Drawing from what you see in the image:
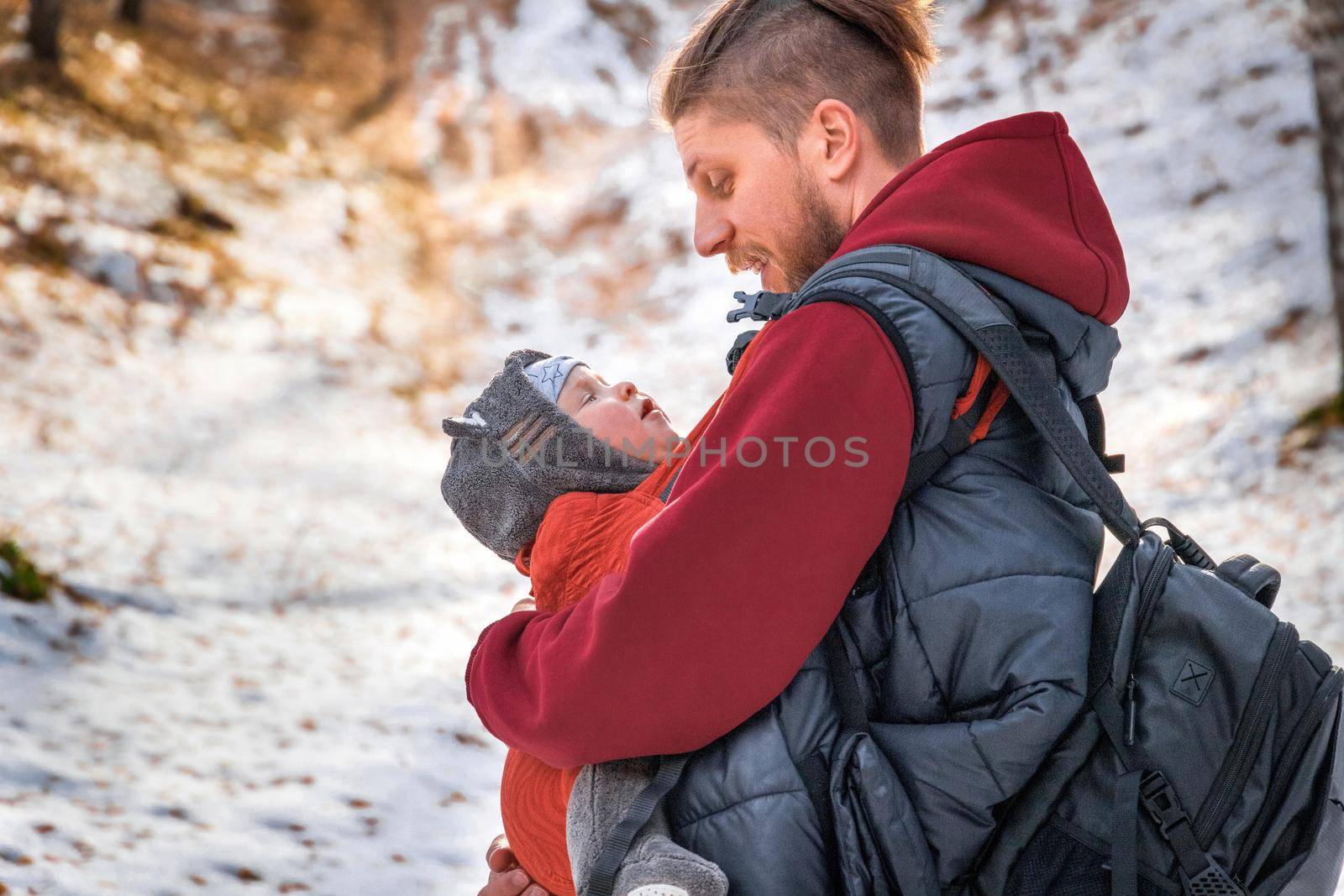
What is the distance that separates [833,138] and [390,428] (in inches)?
288

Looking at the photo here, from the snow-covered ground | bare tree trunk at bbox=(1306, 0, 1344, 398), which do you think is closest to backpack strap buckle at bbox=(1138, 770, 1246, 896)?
the snow-covered ground

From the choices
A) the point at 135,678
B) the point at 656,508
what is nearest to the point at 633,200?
the point at 135,678

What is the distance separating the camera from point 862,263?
63.5 inches

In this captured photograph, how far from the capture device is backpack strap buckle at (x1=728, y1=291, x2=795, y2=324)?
1.76m

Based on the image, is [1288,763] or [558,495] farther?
[558,495]

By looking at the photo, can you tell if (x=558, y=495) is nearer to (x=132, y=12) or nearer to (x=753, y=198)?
(x=753, y=198)

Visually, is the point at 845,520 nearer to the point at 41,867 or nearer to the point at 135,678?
the point at 41,867

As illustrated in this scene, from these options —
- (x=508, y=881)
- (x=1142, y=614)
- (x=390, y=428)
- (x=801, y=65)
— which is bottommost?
(x=508, y=881)

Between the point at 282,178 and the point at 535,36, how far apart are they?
511 centimetres

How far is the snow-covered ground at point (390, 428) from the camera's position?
13.8 feet

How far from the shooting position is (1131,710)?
1.58 metres

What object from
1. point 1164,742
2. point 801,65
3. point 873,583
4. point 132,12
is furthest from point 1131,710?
point 132,12

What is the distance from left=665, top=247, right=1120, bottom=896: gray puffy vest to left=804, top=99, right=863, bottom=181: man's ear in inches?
11.3

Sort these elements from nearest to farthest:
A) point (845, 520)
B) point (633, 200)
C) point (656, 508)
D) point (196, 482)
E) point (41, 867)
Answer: point (845, 520)
point (656, 508)
point (41, 867)
point (196, 482)
point (633, 200)
